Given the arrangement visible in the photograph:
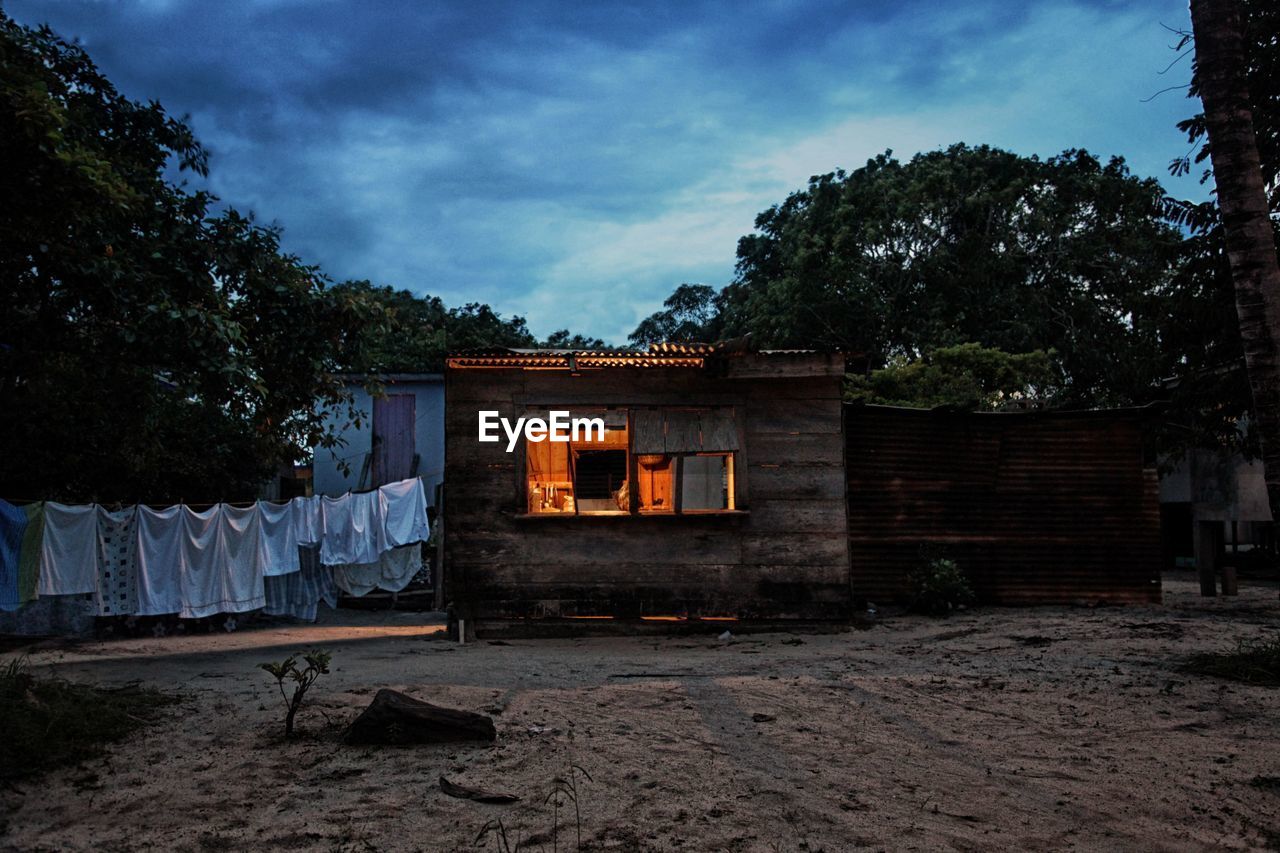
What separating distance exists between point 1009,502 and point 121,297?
38.6 ft

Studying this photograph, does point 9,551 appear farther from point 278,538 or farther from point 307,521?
point 307,521

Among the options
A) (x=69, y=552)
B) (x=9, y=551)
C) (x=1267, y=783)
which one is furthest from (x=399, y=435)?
(x=1267, y=783)

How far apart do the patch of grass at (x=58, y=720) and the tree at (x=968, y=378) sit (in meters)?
16.2

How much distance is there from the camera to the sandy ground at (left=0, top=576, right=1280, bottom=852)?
13.1 feet

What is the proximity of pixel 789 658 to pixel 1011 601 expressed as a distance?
5353mm

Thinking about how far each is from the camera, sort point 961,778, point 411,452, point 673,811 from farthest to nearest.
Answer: point 411,452 → point 961,778 → point 673,811

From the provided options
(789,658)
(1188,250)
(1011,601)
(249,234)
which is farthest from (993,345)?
(249,234)

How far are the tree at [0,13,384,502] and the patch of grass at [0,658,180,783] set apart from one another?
2.89 m

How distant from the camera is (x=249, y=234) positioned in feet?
30.9

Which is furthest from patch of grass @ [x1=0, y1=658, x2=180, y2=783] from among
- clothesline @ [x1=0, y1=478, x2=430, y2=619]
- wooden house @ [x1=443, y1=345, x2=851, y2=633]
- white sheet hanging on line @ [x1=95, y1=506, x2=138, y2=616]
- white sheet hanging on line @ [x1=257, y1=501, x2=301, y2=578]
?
white sheet hanging on line @ [x1=257, y1=501, x2=301, y2=578]

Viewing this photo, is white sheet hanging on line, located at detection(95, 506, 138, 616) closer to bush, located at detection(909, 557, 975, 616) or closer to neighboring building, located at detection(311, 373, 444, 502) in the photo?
neighboring building, located at detection(311, 373, 444, 502)

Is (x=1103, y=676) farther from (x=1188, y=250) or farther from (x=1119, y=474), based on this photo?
(x=1188, y=250)

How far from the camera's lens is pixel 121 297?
751 centimetres

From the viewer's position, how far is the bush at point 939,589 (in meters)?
11.8
